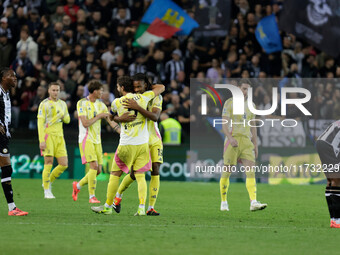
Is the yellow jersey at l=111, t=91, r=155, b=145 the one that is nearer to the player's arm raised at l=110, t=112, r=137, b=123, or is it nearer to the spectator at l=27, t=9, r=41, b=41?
the player's arm raised at l=110, t=112, r=137, b=123

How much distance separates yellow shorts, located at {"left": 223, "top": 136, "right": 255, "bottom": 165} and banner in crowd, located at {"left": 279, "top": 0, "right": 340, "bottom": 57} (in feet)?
30.0

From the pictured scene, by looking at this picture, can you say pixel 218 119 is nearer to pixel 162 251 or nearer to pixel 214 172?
pixel 214 172

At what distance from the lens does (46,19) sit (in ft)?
83.5

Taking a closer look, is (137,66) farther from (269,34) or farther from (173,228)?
(173,228)

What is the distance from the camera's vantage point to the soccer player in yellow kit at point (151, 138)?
11.9 m

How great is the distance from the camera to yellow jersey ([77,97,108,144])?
15.5 metres

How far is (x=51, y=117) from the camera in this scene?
16703mm

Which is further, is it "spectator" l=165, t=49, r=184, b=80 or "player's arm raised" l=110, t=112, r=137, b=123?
"spectator" l=165, t=49, r=184, b=80

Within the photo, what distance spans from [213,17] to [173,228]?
14823mm

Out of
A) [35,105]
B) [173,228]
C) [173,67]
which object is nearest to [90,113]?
[173,228]

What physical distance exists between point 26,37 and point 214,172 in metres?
7.67

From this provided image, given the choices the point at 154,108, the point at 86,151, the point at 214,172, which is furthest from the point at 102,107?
the point at 214,172

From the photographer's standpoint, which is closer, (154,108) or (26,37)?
(154,108)

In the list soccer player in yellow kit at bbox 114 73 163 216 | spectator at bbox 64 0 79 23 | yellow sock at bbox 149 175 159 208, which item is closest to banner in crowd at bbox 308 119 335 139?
spectator at bbox 64 0 79 23
